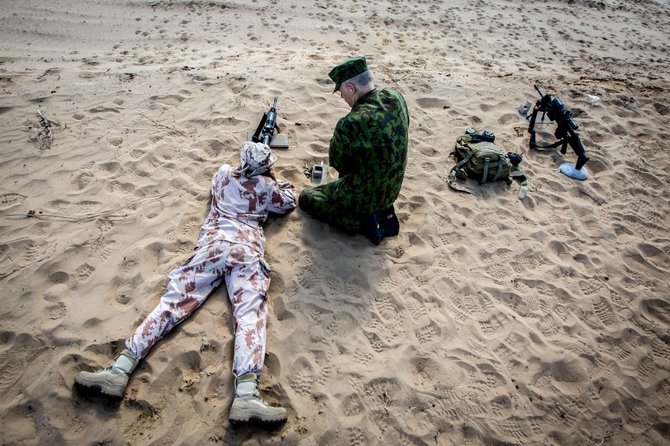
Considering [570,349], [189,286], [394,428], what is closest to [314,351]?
[394,428]

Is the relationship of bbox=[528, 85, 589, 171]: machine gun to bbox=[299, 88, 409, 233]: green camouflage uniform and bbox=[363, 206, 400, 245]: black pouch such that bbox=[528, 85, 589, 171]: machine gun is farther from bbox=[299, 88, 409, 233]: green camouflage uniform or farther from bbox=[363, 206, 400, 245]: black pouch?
bbox=[299, 88, 409, 233]: green camouflage uniform

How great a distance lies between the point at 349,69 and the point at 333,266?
167 cm

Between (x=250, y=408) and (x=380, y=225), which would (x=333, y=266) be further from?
(x=250, y=408)

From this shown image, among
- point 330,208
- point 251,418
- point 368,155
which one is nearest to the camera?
point 251,418

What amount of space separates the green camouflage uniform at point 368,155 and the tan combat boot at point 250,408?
1.67 metres

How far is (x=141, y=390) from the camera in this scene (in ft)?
8.60

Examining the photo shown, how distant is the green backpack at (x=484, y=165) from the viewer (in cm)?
442

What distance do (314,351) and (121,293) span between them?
165 cm

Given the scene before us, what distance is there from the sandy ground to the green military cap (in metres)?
1.38

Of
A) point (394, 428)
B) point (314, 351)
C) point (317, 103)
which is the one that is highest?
point (317, 103)

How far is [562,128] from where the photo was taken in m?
4.92

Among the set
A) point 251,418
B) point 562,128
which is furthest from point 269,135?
point 562,128

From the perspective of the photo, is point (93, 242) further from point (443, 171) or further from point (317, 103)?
point (443, 171)

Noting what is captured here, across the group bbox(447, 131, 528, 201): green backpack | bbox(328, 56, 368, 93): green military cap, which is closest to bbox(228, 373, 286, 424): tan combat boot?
bbox(328, 56, 368, 93): green military cap
